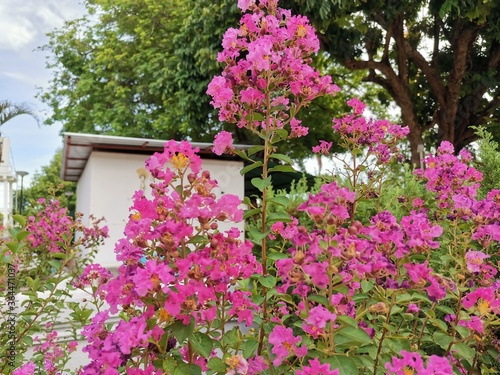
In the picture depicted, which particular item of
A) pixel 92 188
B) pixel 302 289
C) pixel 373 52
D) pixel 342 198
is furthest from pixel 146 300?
pixel 373 52

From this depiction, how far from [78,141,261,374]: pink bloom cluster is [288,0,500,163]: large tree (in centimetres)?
691

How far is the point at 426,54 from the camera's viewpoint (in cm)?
1148

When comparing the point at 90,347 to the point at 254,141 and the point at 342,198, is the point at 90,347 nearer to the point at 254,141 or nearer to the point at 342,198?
the point at 342,198

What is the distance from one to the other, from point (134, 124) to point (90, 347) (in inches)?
556

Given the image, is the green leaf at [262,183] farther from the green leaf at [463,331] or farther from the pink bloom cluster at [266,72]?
the green leaf at [463,331]

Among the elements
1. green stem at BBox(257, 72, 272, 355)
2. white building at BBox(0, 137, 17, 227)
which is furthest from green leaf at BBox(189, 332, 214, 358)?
white building at BBox(0, 137, 17, 227)

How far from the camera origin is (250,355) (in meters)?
1.45

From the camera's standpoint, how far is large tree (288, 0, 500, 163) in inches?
326

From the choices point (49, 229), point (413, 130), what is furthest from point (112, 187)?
point (413, 130)

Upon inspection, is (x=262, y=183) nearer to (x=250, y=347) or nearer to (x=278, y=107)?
(x=278, y=107)

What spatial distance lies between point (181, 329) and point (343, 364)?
16.1 inches

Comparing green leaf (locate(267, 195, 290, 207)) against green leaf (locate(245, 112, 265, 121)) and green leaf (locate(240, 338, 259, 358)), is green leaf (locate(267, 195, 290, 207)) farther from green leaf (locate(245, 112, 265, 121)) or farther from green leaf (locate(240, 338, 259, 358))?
green leaf (locate(240, 338, 259, 358))

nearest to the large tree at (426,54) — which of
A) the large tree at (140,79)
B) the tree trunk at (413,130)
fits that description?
the tree trunk at (413,130)

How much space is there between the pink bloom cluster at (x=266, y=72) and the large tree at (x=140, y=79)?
27.3 feet
